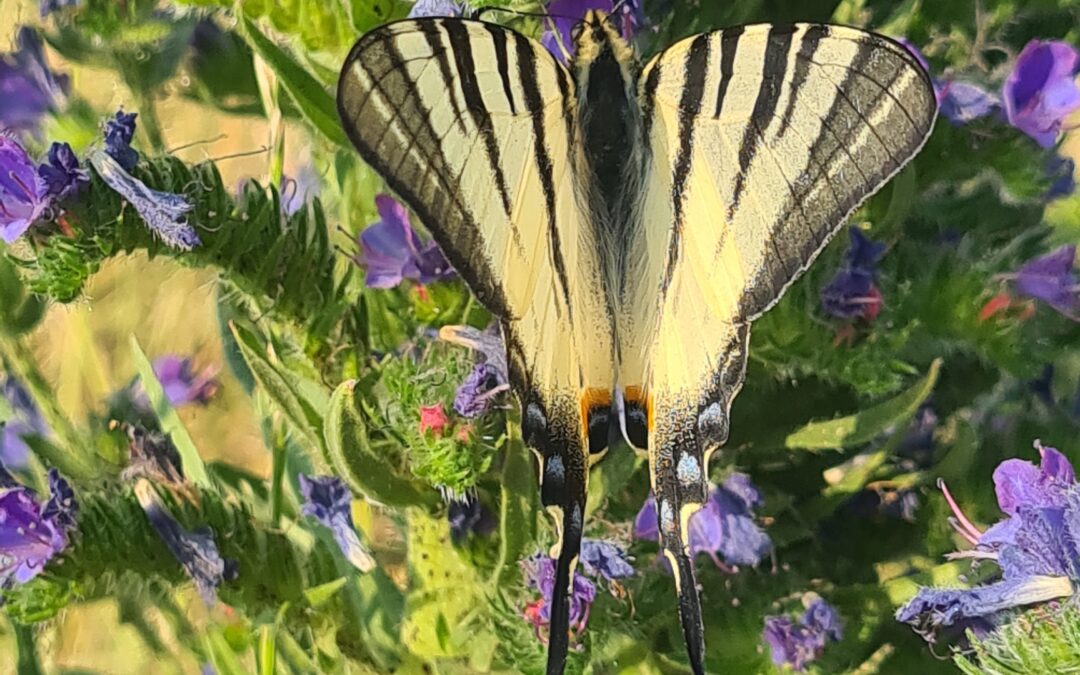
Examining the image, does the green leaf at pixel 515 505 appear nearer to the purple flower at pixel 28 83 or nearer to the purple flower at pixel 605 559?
the purple flower at pixel 605 559

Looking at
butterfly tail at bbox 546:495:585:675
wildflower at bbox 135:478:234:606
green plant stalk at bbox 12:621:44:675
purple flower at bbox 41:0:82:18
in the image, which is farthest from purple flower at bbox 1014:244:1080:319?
green plant stalk at bbox 12:621:44:675

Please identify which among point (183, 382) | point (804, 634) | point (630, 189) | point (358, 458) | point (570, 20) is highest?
point (570, 20)

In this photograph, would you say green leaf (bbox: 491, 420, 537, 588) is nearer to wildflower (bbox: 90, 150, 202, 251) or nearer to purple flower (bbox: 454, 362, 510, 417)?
purple flower (bbox: 454, 362, 510, 417)

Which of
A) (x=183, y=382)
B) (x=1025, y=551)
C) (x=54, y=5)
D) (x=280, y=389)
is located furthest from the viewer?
(x=183, y=382)

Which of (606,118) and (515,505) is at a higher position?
(606,118)

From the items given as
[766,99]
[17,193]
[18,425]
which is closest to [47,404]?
[18,425]

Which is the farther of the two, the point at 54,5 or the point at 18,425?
the point at 18,425

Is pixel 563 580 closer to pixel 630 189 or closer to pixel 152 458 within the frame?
pixel 630 189

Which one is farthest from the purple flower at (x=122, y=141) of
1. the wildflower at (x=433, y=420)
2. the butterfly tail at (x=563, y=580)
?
the butterfly tail at (x=563, y=580)
